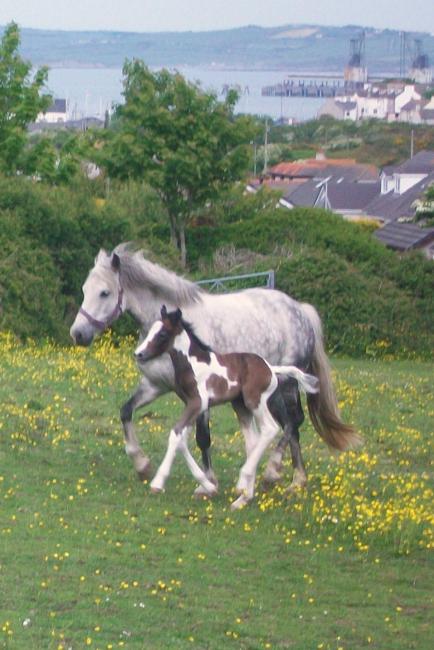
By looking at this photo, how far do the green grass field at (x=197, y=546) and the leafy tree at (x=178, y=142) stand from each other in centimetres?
2954

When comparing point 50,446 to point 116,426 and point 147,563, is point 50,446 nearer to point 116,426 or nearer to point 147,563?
point 116,426

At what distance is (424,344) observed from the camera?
31531 mm

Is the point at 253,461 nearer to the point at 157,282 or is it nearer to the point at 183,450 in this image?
the point at 183,450

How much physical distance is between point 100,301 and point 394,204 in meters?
71.9

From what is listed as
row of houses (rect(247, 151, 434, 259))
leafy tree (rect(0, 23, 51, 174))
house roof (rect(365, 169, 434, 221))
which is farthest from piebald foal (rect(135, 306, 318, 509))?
row of houses (rect(247, 151, 434, 259))

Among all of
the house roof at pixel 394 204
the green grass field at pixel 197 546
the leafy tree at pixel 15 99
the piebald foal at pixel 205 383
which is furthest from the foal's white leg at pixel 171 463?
the house roof at pixel 394 204

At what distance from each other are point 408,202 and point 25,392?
212 ft

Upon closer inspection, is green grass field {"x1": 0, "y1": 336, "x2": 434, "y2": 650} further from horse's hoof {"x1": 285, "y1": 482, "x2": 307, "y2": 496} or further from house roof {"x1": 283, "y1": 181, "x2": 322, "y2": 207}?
house roof {"x1": 283, "y1": 181, "x2": 322, "y2": 207}

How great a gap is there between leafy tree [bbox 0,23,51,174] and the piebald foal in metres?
31.4

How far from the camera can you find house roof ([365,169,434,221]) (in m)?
77.8

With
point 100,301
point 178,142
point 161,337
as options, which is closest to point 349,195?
point 178,142

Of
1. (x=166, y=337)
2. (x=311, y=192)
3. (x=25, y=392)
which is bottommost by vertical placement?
(x=311, y=192)

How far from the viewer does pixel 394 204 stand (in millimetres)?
82562

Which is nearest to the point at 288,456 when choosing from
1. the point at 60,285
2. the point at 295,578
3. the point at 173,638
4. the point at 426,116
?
the point at 295,578
